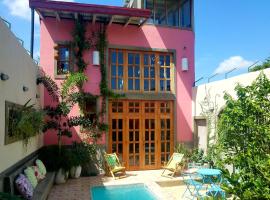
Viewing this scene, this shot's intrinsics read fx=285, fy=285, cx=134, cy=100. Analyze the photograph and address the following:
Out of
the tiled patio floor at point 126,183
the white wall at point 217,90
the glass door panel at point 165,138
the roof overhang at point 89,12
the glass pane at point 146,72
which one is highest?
the roof overhang at point 89,12

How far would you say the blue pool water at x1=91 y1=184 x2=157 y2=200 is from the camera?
8.00 m

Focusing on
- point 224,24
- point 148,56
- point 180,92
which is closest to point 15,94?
point 148,56

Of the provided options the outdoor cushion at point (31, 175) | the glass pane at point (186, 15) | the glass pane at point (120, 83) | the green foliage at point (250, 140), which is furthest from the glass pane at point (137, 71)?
the green foliage at point (250, 140)

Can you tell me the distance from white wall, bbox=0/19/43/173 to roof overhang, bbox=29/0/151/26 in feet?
8.07

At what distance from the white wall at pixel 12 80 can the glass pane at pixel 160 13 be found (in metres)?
5.82

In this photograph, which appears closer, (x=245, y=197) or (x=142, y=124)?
(x=245, y=197)

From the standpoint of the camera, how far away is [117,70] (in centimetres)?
1116

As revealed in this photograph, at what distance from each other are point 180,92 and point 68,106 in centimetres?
472

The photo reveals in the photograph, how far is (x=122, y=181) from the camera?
373 inches

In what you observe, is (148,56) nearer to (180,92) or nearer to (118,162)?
(180,92)

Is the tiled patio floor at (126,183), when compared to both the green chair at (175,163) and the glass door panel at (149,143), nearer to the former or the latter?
the green chair at (175,163)

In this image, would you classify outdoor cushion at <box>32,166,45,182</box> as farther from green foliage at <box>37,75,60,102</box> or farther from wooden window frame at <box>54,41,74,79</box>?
wooden window frame at <box>54,41,74,79</box>

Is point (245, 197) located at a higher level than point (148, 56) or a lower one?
lower

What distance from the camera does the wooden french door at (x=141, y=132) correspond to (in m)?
11.0
